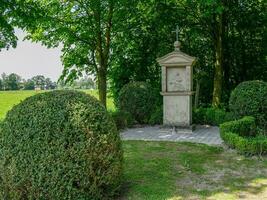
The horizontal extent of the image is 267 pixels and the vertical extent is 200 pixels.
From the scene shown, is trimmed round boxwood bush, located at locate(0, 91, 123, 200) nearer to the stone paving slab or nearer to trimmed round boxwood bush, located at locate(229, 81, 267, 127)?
the stone paving slab

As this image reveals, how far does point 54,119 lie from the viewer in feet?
13.3

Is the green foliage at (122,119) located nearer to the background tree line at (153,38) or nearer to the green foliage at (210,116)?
the green foliage at (210,116)

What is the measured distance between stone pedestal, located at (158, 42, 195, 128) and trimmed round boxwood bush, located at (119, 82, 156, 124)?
1.22 metres

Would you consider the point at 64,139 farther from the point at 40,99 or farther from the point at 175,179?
the point at 175,179

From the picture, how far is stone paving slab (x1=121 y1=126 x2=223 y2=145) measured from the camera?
8.47 m

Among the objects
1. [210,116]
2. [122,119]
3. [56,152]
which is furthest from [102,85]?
[56,152]

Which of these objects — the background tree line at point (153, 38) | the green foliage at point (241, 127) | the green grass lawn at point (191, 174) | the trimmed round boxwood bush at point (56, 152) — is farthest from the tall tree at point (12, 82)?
the trimmed round boxwood bush at point (56, 152)

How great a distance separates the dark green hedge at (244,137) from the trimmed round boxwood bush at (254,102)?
4.08ft

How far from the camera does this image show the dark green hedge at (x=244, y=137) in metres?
6.37

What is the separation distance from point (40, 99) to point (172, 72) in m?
6.40

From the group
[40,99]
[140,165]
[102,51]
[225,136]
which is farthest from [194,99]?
[40,99]

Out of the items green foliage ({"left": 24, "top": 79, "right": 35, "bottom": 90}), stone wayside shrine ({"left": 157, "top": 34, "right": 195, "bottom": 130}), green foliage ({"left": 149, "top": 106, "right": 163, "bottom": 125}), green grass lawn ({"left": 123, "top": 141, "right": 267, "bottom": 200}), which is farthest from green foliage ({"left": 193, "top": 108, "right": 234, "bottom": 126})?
green foliage ({"left": 24, "top": 79, "right": 35, "bottom": 90})

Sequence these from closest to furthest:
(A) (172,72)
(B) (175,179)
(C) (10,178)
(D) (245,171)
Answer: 1. (C) (10,178)
2. (B) (175,179)
3. (D) (245,171)
4. (A) (172,72)

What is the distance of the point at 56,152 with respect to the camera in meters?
3.95
